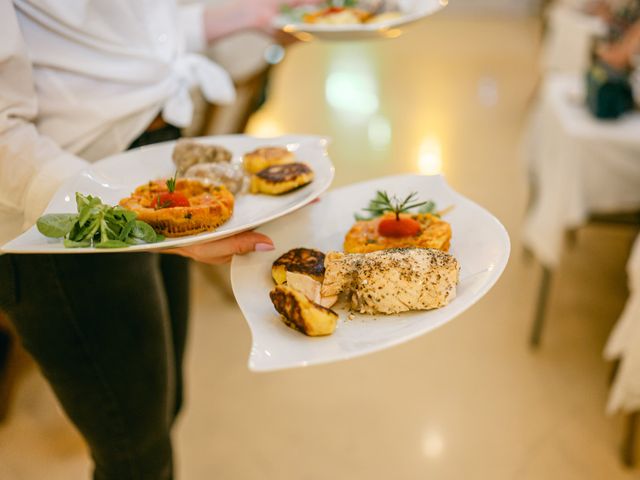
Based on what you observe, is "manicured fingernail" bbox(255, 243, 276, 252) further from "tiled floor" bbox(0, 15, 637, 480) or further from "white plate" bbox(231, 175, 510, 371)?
"tiled floor" bbox(0, 15, 637, 480)

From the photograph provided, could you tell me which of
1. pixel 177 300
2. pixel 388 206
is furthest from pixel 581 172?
pixel 177 300

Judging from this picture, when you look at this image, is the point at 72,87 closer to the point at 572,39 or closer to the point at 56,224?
the point at 56,224

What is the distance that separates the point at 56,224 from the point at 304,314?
13.1 inches

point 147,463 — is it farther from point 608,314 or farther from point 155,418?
point 608,314

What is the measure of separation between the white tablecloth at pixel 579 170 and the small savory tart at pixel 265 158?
4.11 feet

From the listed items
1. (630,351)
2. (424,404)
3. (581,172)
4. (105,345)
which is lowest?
(424,404)

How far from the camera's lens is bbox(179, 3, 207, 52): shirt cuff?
4.45 feet

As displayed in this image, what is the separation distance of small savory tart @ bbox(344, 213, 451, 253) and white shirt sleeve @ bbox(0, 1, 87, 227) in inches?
17.1

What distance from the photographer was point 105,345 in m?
0.99

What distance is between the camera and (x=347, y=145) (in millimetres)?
3809

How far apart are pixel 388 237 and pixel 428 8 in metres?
0.89

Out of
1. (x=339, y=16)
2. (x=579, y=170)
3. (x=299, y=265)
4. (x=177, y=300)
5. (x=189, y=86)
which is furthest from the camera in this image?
(x=579, y=170)

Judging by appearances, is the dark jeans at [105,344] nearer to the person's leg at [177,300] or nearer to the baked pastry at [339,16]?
the person's leg at [177,300]

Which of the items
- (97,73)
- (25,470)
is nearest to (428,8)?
(97,73)
